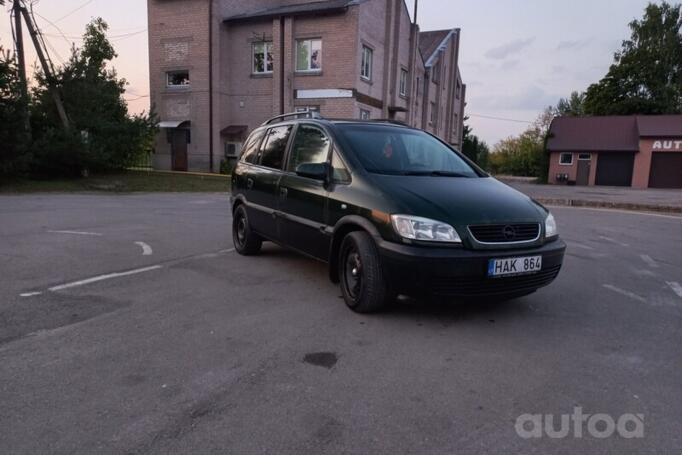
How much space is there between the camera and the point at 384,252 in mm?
4094

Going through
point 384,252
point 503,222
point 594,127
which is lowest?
point 384,252

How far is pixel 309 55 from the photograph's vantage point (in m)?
24.2

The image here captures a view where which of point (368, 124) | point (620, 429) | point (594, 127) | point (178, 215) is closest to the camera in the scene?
point (620, 429)

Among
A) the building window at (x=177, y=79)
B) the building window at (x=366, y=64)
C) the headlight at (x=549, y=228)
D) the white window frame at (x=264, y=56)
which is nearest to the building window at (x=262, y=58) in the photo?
the white window frame at (x=264, y=56)

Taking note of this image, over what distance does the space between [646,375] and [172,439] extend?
3.04 meters

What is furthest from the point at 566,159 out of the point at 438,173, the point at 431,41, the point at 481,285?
the point at 481,285

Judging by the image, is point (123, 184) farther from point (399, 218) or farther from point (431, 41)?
point (431, 41)

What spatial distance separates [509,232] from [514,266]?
0.29 meters

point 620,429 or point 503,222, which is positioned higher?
point 503,222

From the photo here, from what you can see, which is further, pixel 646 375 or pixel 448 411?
pixel 646 375

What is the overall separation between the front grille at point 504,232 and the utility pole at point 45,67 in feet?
59.3

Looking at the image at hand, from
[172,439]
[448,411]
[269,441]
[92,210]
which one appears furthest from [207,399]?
[92,210]

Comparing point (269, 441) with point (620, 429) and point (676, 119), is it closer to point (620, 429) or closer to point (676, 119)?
point (620, 429)

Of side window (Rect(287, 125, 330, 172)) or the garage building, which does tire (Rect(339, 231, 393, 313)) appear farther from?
the garage building
